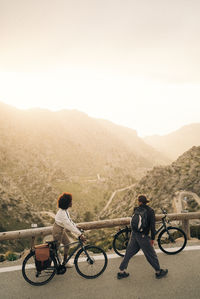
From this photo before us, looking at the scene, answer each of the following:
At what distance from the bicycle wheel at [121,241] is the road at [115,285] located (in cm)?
77

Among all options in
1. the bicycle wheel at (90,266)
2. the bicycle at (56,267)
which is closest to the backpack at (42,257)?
the bicycle at (56,267)

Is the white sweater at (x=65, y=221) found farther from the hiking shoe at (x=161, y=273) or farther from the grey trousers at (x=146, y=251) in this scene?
the hiking shoe at (x=161, y=273)

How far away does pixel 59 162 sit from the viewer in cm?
13725

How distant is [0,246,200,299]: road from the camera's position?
4.73 meters

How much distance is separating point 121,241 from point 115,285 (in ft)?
6.51

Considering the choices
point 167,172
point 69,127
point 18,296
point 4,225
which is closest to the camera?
point 18,296

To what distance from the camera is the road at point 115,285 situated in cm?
473

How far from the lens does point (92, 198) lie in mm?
99938

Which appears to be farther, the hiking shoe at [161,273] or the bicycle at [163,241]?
the bicycle at [163,241]

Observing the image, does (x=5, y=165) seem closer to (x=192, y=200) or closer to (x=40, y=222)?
(x=40, y=222)

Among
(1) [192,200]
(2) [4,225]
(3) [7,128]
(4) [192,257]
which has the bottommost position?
(2) [4,225]

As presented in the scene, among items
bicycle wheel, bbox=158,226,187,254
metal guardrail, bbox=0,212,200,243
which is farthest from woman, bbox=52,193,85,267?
bicycle wheel, bbox=158,226,187,254

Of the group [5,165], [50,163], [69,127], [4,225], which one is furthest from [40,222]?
[69,127]

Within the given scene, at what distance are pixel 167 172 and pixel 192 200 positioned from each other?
18418 millimetres
